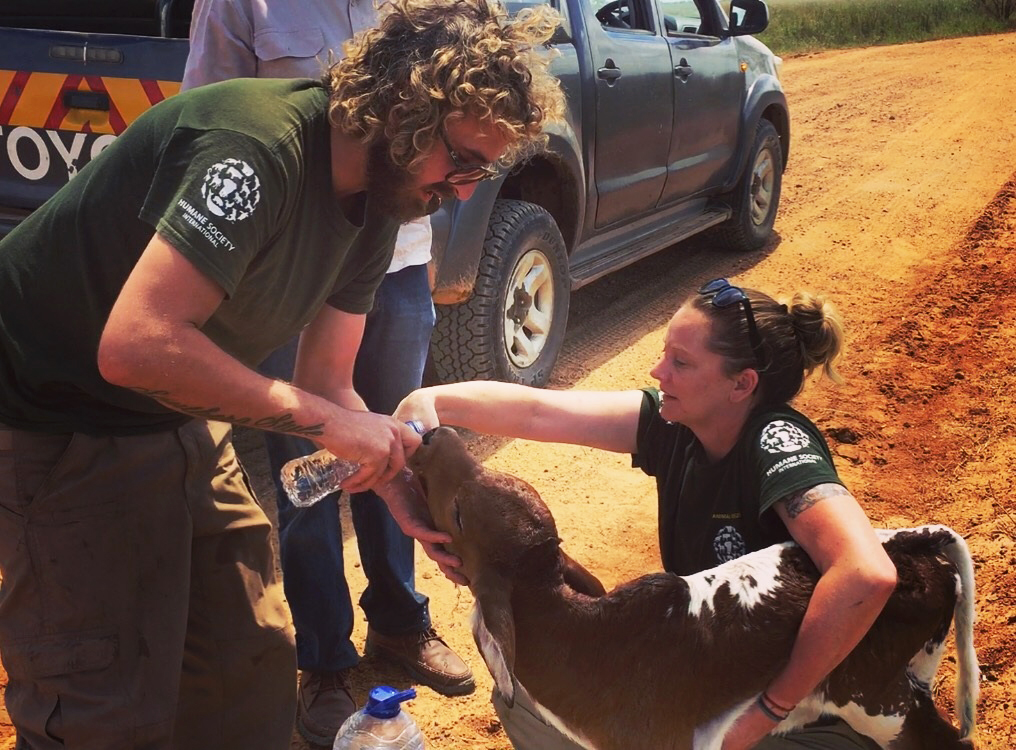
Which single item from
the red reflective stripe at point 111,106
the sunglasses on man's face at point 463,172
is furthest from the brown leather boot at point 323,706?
the red reflective stripe at point 111,106

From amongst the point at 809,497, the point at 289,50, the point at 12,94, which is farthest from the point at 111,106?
the point at 809,497

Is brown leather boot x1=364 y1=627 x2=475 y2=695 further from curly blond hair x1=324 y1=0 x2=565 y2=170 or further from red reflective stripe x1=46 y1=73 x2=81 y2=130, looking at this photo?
red reflective stripe x1=46 y1=73 x2=81 y2=130

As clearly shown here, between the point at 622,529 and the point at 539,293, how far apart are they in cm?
181

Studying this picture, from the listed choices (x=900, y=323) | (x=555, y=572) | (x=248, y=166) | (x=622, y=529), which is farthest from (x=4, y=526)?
(x=900, y=323)

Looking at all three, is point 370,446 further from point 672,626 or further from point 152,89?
point 152,89

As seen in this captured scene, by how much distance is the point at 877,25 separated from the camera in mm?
26516

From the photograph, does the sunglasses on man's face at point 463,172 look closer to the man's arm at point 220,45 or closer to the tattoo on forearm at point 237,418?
the tattoo on forearm at point 237,418

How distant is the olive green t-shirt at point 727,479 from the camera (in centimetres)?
289

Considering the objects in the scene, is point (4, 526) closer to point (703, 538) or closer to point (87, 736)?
point (87, 736)

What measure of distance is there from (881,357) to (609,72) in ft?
8.20

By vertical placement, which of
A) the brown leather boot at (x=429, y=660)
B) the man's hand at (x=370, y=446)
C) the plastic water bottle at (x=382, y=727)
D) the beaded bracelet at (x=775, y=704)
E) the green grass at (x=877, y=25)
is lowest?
the green grass at (x=877, y=25)

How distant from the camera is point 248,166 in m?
2.37

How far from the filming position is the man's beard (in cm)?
260

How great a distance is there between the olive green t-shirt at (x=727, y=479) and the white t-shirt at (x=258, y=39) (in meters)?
1.15
